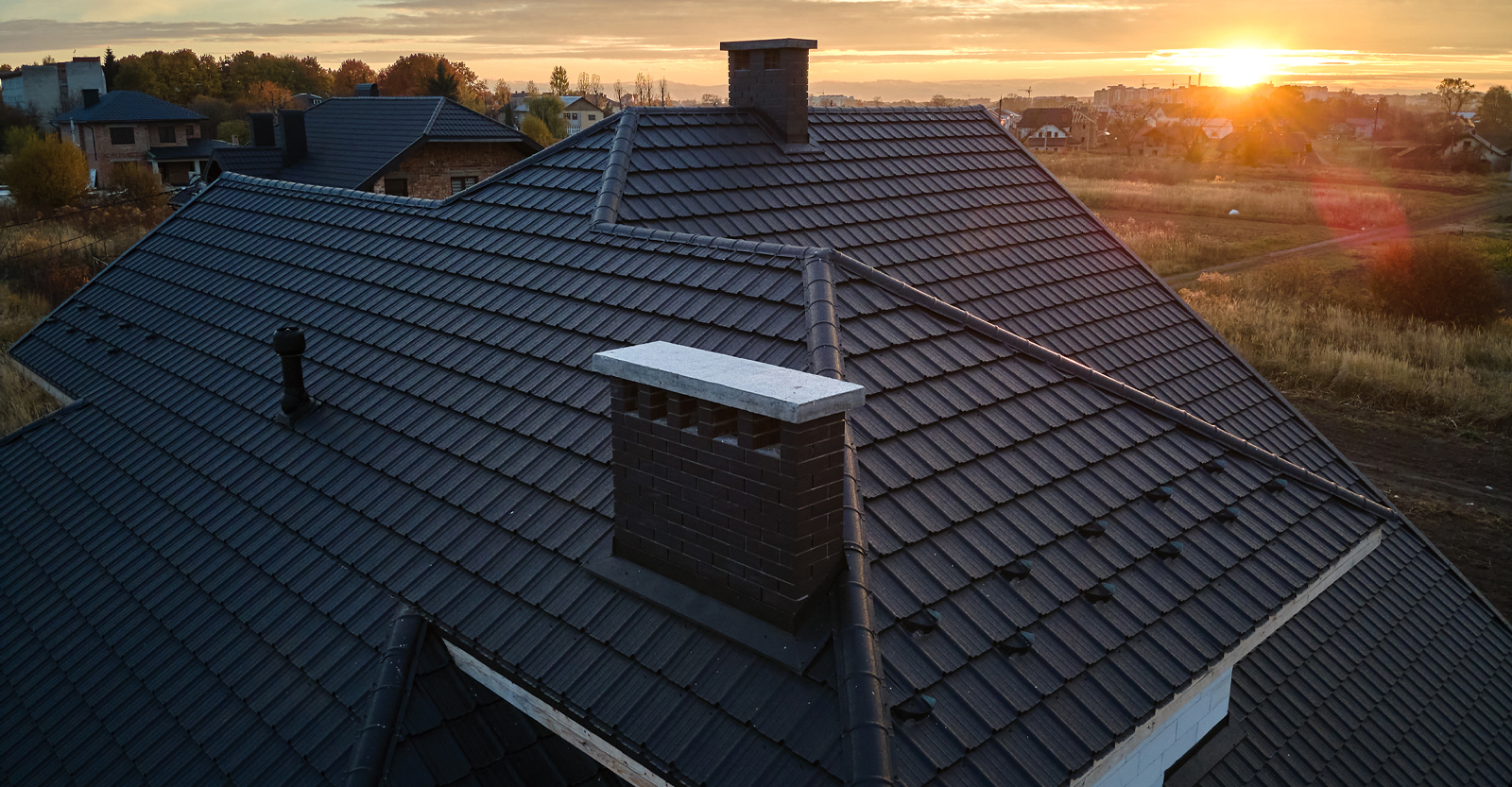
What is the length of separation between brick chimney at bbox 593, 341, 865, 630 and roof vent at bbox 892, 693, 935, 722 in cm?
62

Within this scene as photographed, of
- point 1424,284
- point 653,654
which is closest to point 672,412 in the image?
point 653,654

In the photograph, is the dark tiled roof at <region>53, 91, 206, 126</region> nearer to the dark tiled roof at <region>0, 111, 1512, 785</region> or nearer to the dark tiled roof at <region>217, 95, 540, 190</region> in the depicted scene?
the dark tiled roof at <region>217, 95, 540, 190</region>

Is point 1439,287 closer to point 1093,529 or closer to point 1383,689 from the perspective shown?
point 1383,689

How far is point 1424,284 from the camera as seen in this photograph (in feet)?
89.7

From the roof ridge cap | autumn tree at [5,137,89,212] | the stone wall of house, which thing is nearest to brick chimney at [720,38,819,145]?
the roof ridge cap

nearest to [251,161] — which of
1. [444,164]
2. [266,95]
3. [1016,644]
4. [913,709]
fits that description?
[444,164]

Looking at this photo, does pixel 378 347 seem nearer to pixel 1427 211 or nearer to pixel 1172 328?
pixel 1172 328

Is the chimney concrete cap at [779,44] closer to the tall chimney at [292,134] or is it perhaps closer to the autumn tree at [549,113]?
the tall chimney at [292,134]

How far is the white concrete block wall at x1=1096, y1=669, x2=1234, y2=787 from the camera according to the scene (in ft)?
16.1

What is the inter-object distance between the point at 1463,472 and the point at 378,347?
19.7 meters

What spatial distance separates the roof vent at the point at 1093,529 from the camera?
5398 mm

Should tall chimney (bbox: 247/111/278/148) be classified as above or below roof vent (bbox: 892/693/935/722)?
above

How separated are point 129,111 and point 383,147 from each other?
38.3 m

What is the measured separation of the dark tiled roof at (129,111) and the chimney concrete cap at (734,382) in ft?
215
